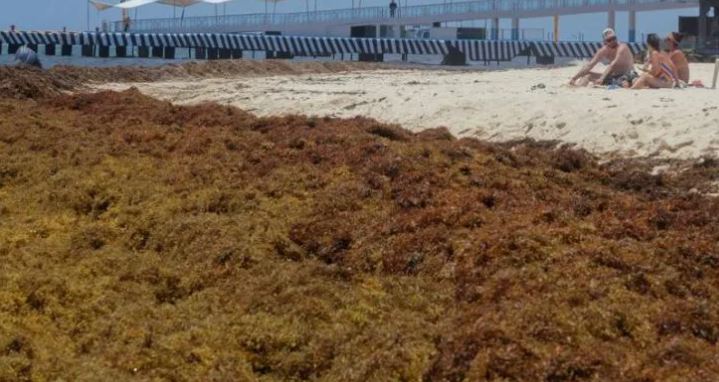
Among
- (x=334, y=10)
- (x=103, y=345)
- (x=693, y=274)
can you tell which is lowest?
(x=103, y=345)

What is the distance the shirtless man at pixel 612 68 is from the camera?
43.4 ft

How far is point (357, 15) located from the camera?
57.5m

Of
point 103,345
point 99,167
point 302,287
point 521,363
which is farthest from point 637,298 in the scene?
point 99,167

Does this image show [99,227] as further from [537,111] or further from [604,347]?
[537,111]

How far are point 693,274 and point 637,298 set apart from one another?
48cm

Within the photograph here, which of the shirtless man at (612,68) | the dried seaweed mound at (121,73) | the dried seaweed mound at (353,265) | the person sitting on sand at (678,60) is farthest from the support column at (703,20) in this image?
the dried seaweed mound at (353,265)

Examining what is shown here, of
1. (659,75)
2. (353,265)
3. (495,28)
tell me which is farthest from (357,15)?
(353,265)

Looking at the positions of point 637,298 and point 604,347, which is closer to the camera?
point 604,347

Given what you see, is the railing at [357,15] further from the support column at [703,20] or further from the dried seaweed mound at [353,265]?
the dried seaweed mound at [353,265]

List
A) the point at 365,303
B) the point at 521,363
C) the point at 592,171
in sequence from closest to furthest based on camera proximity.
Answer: the point at 521,363, the point at 365,303, the point at 592,171

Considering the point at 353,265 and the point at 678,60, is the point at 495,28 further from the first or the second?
the point at 353,265

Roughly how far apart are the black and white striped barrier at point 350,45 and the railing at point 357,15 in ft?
25.2

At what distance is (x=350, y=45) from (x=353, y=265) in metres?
36.3

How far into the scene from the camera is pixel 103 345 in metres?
5.01
